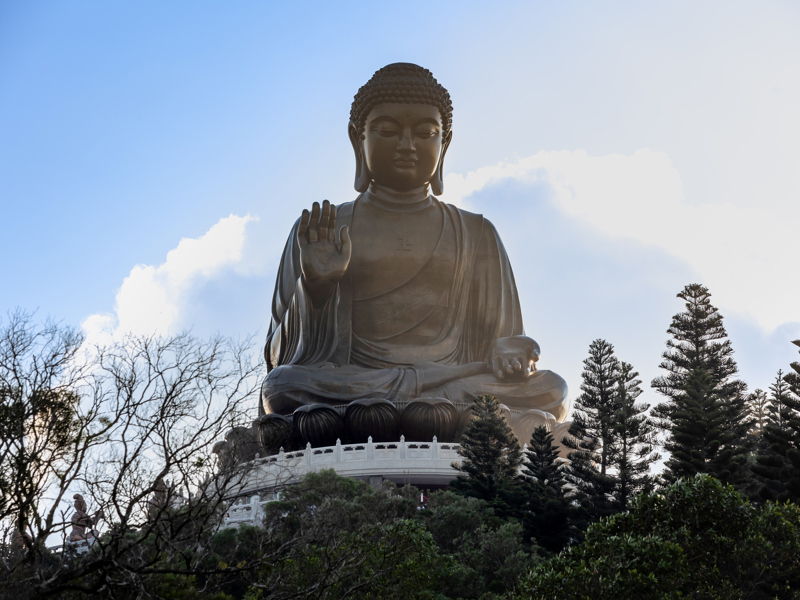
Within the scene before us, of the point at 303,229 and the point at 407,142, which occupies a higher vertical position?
the point at 407,142

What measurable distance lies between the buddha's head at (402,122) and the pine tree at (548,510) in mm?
7719

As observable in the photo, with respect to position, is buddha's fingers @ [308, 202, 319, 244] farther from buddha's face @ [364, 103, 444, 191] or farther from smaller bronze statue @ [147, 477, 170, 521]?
smaller bronze statue @ [147, 477, 170, 521]

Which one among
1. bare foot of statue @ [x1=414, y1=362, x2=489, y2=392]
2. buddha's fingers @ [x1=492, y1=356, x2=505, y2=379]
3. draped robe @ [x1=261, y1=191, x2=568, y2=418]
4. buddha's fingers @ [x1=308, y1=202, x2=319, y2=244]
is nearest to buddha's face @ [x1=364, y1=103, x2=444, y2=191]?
draped robe @ [x1=261, y1=191, x2=568, y2=418]

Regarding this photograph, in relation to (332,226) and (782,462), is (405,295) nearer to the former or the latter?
(332,226)

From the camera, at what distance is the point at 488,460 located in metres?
13.2

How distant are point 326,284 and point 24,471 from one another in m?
10.3

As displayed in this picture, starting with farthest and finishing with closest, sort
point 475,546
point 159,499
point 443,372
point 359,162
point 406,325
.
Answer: point 359,162
point 406,325
point 443,372
point 475,546
point 159,499

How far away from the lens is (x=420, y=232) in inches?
740

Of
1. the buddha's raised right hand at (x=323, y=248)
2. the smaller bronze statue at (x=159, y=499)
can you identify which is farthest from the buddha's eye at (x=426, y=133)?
the smaller bronze statue at (x=159, y=499)

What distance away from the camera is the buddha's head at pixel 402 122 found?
18.2 m

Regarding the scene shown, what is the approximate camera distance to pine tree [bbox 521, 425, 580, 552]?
36.6 ft

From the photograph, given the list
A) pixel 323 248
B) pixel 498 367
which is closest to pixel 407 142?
pixel 323 248

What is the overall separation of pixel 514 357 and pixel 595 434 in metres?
4.48

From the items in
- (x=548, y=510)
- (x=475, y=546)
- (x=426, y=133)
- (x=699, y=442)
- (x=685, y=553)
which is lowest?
(x=685, y=553)
